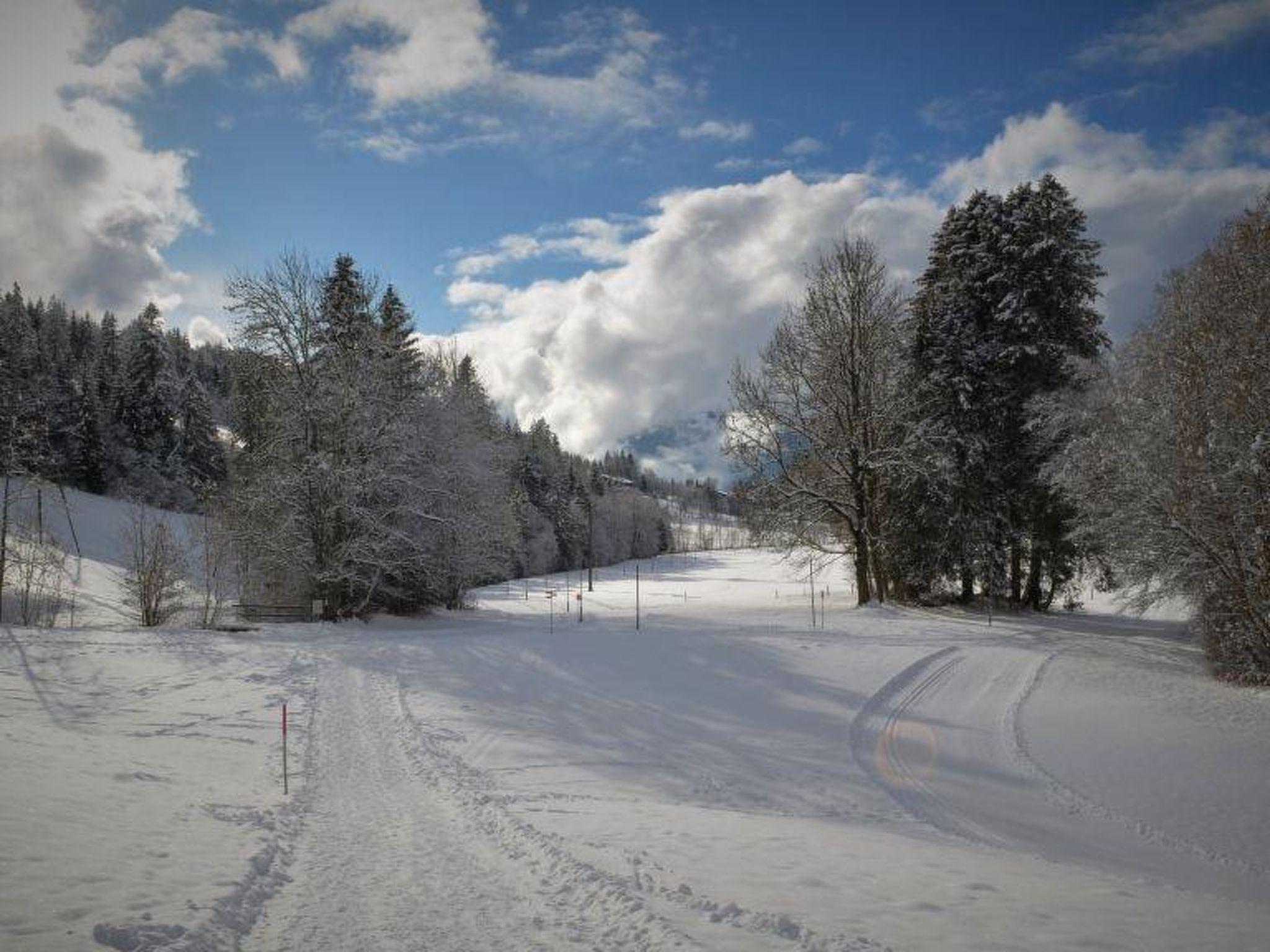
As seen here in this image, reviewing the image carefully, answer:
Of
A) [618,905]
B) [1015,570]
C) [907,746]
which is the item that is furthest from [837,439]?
[618,905]

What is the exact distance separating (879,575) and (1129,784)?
1741cm

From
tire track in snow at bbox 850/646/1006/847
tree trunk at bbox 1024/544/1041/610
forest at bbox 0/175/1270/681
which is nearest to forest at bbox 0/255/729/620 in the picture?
forest at bbox 0/175/1270/681

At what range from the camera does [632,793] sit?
34.9 feet

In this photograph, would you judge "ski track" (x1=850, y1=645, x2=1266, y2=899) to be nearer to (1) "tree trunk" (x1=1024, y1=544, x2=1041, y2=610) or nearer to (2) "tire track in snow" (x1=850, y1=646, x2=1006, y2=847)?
(2) "tire track in snow" (x1=850, y1=646, x2=1006, y2=847)

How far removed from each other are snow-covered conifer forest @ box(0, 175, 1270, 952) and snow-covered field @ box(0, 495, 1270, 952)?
76 millimetres

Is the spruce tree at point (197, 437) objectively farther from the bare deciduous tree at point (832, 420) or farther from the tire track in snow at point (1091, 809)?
the tire track in snow at point (1091, 809)

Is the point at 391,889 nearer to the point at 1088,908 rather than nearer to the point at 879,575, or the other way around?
the point at 1088,908

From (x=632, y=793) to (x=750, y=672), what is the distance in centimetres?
849

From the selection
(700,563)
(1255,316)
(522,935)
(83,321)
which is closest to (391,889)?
(522,935)

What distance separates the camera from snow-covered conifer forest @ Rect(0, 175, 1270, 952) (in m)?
6.38

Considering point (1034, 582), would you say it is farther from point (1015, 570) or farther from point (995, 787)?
point (995, 787)

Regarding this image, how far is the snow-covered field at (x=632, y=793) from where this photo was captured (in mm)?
5852

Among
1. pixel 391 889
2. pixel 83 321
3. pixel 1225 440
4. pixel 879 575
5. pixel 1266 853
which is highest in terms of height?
pixel 83 321

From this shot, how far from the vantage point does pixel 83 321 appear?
338ft
